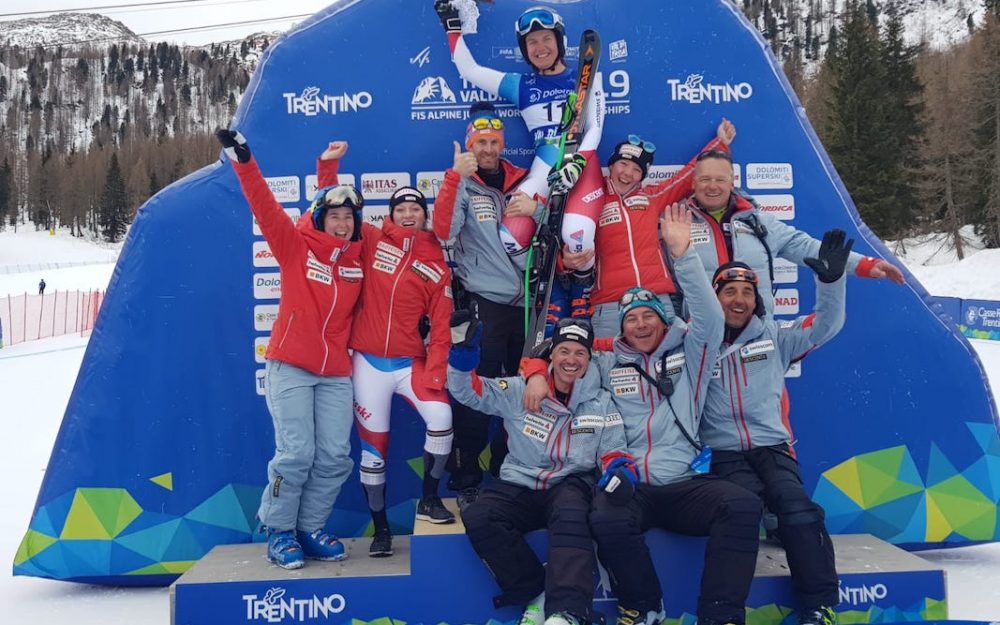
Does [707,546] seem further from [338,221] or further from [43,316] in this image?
[43,316]

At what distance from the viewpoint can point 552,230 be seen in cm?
385

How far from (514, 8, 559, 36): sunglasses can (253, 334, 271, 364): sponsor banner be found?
2028mm

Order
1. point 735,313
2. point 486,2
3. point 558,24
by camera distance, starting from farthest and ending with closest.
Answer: point 486,2 < point 558,24 < point 735,313

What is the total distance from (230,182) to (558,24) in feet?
6.12

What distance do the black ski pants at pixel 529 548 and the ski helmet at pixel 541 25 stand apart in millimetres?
2128

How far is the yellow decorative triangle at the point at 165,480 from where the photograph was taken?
4.12 m

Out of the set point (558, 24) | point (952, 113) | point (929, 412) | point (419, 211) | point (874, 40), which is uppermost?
point (874, 40)

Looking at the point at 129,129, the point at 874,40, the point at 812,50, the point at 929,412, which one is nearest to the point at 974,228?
the point at 874,40

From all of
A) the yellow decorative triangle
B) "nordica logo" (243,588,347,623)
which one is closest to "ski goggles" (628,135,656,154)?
"nordica logo" (243,588,347,623)

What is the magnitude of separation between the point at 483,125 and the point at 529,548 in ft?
6.44

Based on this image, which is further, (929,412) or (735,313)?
(929,412)

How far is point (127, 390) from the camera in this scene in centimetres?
412

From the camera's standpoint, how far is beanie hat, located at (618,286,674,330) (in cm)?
340

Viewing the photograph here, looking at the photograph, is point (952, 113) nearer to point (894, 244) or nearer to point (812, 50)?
point (894, 244)
